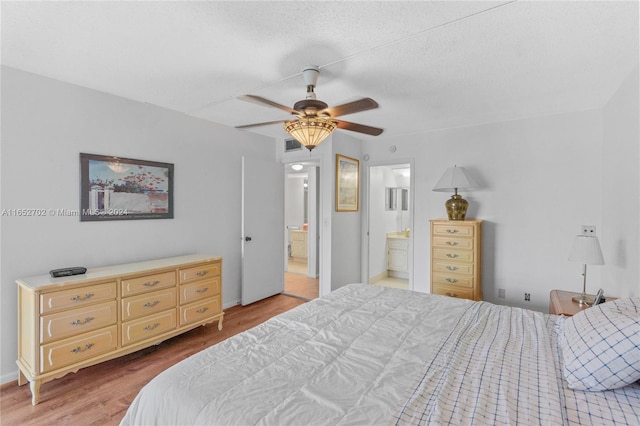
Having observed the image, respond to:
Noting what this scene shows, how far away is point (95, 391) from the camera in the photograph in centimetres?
221

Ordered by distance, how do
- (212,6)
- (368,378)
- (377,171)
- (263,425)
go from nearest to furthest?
(263,425) → (368,378) → (212,6) → (377,171)

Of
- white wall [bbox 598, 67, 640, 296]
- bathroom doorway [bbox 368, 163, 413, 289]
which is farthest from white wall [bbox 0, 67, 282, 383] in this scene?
white wall [bbox 598, 67, 640, 296]

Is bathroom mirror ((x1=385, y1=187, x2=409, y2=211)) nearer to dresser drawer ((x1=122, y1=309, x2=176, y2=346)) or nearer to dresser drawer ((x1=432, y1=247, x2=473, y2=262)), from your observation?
dresser drawer ((x1=432, y1=247, x2=473, y2=262))

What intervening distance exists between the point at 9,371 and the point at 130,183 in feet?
5.72

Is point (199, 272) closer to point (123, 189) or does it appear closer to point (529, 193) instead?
point (123, 189)

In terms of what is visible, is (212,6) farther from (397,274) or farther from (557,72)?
(397,274)

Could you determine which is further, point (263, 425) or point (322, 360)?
point (322, 360)

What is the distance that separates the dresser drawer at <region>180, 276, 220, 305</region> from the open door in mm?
722

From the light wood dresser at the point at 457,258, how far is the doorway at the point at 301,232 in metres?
1.89

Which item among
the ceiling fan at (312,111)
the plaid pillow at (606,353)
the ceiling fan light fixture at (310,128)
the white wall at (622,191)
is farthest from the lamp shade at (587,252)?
the ceiling fan light fixture at (310,128)

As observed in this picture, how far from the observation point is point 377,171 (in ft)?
17.4

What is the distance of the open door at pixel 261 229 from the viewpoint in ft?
13.1

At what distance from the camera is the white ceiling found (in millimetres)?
1597

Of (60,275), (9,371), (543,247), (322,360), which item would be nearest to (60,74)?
(60,275)
